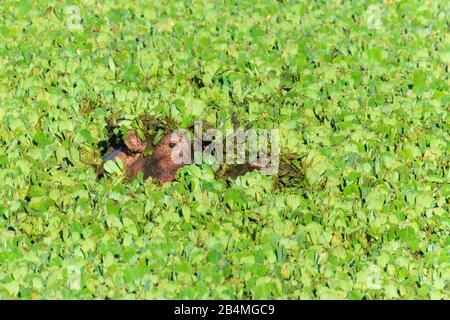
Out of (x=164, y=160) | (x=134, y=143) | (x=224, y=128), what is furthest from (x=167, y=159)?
(x=224, y=128)

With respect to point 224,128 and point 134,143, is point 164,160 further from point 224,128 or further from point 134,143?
point 224,128

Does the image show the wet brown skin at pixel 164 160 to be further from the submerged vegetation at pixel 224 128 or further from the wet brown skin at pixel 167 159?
the submerged vegetation at pixel 224 128

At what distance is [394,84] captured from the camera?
28.7ft

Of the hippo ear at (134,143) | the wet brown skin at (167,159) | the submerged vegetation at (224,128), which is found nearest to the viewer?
the submerged vegetation at (224,128)

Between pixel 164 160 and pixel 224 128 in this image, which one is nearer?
pixel 164 160

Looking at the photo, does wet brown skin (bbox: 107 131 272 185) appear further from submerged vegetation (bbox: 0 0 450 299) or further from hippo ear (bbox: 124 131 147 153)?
Result: submerged vegetation (bbox: 0 0 450 299)

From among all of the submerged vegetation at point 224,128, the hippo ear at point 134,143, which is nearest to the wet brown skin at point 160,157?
the hippo ear at point 134,143

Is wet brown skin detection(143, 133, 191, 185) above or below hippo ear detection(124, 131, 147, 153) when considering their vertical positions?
below

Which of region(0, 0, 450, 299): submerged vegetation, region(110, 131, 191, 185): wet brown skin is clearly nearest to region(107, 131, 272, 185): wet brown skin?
region(110, 131, 191, 185): wet brown skin

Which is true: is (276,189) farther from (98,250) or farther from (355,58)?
(355,58)

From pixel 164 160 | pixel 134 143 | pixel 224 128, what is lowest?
pixel 164 160
